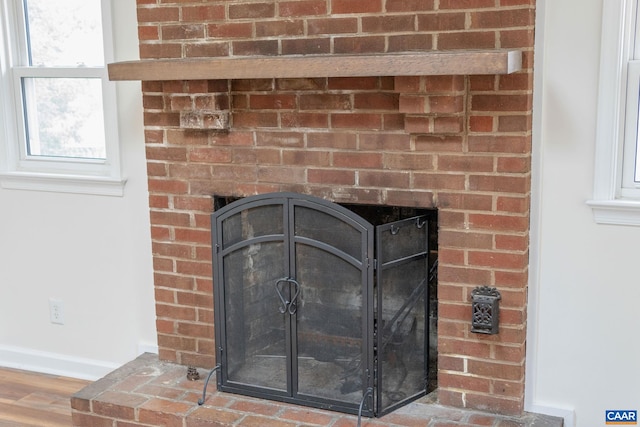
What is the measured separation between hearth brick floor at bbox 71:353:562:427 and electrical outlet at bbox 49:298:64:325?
0.62 metres

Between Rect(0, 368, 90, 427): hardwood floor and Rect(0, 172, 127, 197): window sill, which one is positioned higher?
Rect(0, 172, 127, 197): window sill

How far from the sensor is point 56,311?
3656 mm

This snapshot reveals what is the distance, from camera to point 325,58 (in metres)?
2.54

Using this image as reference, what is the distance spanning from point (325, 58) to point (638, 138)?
109cm

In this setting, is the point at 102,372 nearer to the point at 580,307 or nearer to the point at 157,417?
the point at 157,417

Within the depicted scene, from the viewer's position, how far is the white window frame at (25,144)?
3.35 meters

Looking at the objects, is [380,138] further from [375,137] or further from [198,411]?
[198,411]

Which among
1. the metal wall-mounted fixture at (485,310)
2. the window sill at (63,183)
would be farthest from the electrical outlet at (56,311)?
the metal wall-mounted fixture at (485,310)

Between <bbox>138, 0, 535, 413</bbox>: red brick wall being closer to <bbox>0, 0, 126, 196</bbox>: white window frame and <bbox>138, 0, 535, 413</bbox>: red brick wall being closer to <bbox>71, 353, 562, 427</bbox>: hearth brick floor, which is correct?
<bbox>71, 353, 562, 427</bbox>: hearth brick floor

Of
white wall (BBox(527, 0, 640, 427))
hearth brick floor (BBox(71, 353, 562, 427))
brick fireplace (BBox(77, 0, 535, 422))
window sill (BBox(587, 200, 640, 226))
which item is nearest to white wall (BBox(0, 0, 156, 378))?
brick fireplace (BBox(77, 0, 535, 422))

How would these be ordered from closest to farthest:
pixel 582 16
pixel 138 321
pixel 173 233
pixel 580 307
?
pixel 582 16 → pixel 580 307 → pixel 173 233 → pixel 138 321

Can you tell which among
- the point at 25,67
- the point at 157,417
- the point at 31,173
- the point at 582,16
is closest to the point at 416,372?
the point at 157,417

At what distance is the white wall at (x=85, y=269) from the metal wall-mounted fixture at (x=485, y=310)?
143 centimetres

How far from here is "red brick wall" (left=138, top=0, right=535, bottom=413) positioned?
8.40 feet
